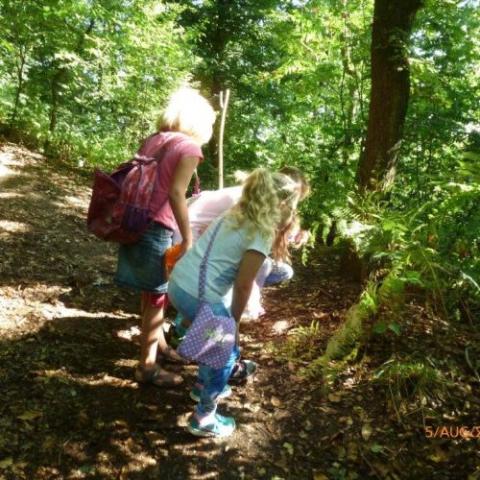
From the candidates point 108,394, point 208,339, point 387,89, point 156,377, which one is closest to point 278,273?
point 156,377

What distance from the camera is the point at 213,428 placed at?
2.94m

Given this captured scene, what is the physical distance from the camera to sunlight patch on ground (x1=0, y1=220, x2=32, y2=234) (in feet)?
18.2

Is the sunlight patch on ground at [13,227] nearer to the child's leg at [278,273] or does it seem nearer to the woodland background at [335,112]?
the child's leg at [278,273]

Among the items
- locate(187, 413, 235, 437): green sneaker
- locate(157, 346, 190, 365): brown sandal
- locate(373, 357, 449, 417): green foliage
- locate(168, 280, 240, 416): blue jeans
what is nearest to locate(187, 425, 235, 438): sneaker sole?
locate(187, 413, 235, 437): green sneaker

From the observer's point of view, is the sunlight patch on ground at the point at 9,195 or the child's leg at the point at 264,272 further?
the sunlight patch on ground at the point at 9,195

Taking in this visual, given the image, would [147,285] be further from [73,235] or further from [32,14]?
[32,14]

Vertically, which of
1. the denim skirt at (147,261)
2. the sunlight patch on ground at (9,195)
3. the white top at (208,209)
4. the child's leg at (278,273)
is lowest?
the sunlight patch on ground at (9,195)

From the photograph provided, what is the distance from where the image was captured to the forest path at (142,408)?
8.93ft

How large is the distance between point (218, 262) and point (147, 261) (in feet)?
1.89

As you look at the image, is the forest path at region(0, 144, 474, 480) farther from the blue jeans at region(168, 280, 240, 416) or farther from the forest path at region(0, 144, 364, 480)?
the blue jeans at region(168, 280, 240, 416)

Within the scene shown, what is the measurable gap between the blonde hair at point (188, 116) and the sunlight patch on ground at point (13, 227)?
340 cm

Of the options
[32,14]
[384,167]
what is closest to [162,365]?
[384,167]

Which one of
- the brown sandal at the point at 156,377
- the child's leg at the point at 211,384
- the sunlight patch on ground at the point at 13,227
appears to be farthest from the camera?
the sunlight patch on ground at the point at 13,227

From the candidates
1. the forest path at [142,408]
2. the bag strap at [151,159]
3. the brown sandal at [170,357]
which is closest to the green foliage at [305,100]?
the forest path at [142,408]
